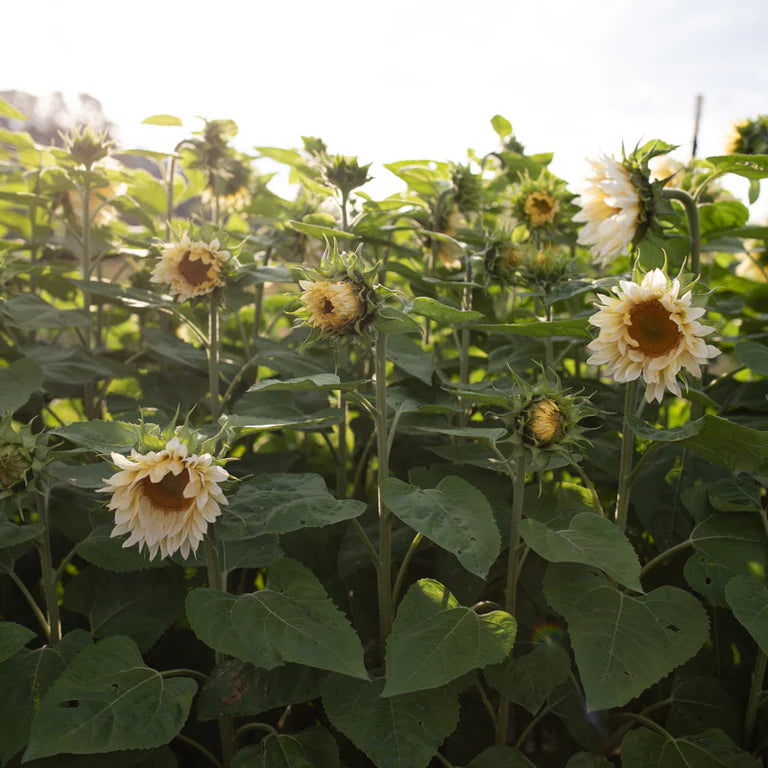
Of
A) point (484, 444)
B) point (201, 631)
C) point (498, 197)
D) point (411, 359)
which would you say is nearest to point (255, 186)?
point (498, 197)

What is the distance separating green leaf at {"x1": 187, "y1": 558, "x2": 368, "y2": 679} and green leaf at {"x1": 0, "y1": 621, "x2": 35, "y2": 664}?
314mm

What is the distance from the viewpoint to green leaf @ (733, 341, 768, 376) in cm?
163

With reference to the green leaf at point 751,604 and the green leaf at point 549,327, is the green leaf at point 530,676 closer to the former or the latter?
the green leaf at point 751,604

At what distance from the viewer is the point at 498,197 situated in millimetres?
2703

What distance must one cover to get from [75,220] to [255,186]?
27.6 inches

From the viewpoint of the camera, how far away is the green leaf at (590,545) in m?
1.32

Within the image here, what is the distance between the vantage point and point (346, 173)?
2051 mm

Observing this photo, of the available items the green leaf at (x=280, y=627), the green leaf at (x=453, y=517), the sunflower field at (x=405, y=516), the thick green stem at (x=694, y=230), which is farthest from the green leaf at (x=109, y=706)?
the thick green stem at (x=694, y=230)

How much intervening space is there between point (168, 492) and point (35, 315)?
3.21 feet

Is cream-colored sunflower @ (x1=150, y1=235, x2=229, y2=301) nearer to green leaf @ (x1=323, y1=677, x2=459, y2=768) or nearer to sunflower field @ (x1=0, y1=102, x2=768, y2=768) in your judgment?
sunflower field @ (x1=0, y1=102, x2=768, y2=768)

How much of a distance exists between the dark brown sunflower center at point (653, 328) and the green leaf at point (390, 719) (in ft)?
2.53

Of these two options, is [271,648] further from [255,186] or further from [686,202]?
[255,186]

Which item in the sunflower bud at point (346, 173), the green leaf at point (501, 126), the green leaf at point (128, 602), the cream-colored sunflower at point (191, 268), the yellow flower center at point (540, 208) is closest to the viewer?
the green leaf at point (128, 602)

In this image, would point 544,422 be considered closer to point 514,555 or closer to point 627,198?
point 514,555
